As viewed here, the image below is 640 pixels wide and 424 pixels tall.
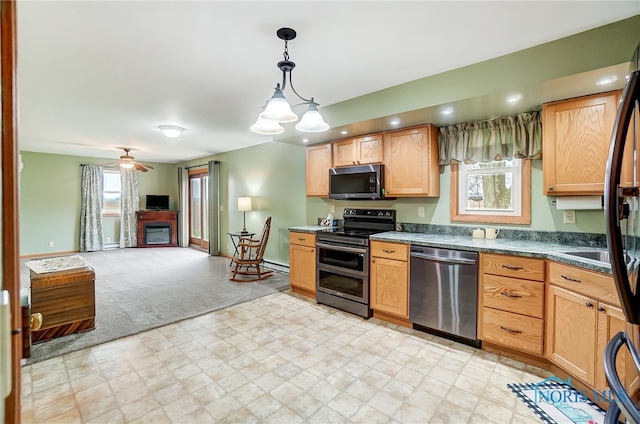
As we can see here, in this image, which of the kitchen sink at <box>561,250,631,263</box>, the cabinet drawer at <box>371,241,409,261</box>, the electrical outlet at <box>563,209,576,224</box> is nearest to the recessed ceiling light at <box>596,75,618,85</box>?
the electrical outlet at <box>563,209,576,224</box>

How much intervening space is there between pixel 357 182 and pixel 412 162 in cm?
72

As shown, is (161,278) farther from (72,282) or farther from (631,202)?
(631,202)

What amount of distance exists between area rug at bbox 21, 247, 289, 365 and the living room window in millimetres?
1494

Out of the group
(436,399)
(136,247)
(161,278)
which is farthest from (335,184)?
(136,247)

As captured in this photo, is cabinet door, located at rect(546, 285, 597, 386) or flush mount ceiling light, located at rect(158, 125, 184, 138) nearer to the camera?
cabinet door, located at rect(546, 285, 597, 386)

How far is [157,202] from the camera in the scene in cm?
836

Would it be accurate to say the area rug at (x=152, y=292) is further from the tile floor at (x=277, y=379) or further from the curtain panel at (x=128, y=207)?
the curtain panel at (x=128, y=207)

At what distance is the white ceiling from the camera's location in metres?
1.83

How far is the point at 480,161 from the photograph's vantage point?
3.10m

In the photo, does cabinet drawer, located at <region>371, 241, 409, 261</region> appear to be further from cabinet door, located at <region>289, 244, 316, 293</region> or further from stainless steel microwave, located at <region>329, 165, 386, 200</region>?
cabinet door, located at <region>289, 244, 316, 293</region>

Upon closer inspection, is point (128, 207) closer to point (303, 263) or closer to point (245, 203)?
point (245, 203)

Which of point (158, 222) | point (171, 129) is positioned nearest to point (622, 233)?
point (171, 129)

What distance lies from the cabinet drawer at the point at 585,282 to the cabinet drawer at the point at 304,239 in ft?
8.14

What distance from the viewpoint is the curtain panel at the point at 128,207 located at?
7.94 meters
